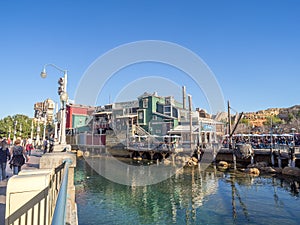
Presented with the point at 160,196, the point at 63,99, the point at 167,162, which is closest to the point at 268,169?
the point at 167,162

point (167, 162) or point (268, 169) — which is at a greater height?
point (268, 169)

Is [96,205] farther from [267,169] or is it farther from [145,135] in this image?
[145,135]

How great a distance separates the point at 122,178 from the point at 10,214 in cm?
1860

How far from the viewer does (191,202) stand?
43.6 ft

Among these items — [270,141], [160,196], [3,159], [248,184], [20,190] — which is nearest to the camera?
[20,190]

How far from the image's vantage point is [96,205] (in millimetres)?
12312

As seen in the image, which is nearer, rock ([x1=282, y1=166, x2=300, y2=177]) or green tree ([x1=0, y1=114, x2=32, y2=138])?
rock ([x1=282, y1=166, x2=300, y2=177])

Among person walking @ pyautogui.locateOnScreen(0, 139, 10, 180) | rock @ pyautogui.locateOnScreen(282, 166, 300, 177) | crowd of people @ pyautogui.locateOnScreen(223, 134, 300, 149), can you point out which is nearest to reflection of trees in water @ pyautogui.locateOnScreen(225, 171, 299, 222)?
rock @ pyautogui.locateOnScreen(282, 166, 300, 177)

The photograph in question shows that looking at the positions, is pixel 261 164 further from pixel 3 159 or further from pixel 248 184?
pixel 3 159

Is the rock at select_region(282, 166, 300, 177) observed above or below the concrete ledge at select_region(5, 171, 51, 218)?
below

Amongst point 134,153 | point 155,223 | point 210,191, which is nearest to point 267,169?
point 210,191

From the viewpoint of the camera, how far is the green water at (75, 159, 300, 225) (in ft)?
35.4

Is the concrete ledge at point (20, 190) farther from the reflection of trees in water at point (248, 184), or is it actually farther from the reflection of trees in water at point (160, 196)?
the reflection of trees in water at point (248, 184)

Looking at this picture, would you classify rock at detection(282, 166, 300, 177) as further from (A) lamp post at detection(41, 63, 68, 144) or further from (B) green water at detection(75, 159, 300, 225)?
(A) lamp post at detection(41, 63, 68, 144)
